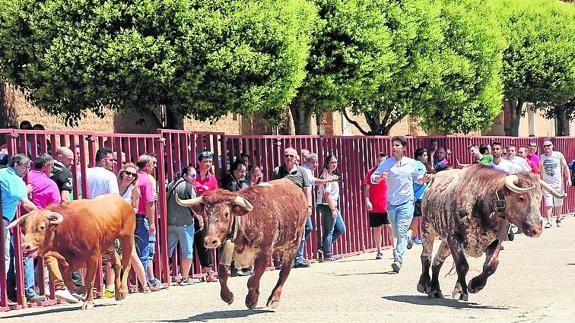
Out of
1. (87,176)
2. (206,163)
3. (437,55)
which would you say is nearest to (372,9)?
(437,55)

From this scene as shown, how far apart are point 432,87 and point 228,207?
1935 cm

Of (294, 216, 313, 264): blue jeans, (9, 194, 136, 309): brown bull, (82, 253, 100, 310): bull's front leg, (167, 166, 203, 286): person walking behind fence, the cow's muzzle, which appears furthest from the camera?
(294, 216, 313, 264): blue jeans

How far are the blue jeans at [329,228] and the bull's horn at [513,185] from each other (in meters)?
7.85

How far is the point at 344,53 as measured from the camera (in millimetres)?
25859

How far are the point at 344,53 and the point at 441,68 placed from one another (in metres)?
6.23

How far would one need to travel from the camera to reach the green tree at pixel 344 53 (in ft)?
85.1

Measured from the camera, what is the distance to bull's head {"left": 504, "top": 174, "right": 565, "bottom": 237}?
13.4 metres

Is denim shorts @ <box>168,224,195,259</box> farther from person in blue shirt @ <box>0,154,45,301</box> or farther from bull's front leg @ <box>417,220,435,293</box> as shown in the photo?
bull's front leg @ <box>417,220,435,293</box>

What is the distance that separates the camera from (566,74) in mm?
41969

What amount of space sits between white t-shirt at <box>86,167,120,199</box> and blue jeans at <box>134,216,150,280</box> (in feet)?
3.07

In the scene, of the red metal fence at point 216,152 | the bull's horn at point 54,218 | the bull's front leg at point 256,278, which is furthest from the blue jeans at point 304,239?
the bull's horn at point 54,218

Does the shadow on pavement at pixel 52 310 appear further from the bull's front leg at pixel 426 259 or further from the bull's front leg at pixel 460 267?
the bull's front leg at pixel 460 267

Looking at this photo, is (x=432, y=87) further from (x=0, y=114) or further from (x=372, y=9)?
(x=0, y=114)

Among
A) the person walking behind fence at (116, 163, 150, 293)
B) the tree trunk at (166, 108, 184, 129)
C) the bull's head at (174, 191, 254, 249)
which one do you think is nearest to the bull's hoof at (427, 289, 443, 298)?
the bull's head at (174, 191, 254, 249)
